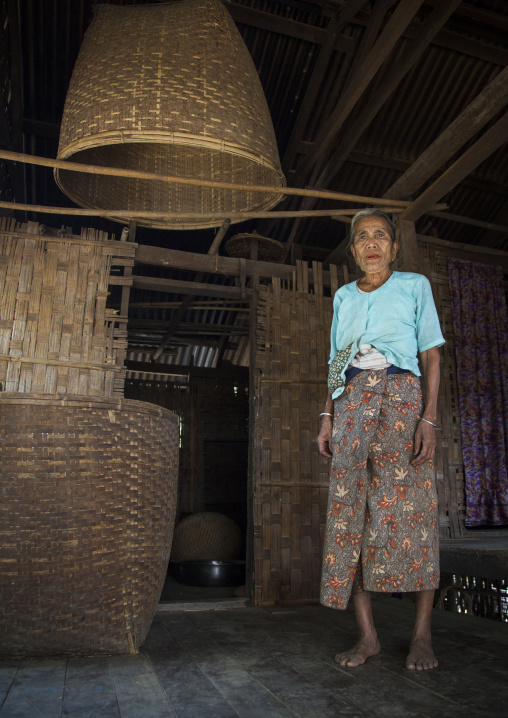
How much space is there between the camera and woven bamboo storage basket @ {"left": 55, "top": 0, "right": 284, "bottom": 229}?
2.29 meters

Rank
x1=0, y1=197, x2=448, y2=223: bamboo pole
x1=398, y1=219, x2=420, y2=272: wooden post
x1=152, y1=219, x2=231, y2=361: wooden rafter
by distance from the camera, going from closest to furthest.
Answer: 1. x1=0, y1=197, x2=448, y2=223: bamboo pole
2. x1=398, y1=219, x2=420, y2=272: wooden post
3. x1=152, y1=219, x2=231, y2=361: wooden rafter

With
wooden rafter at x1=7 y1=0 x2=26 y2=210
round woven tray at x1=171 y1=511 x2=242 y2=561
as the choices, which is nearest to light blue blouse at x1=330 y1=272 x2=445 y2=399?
wooden rafter at x1=7 y1=0 x2=26 y2=210

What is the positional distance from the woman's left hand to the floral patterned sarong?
0.03m

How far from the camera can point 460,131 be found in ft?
10.1

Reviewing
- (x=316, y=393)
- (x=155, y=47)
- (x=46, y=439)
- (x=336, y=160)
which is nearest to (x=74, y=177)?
(x=155, y=47)

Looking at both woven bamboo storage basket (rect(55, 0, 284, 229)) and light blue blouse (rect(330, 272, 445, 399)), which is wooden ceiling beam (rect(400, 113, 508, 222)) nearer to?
woven bamboo storage basket (rect(55, 0, 284, 229))

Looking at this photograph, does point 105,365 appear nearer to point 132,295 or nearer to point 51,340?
point 51,340

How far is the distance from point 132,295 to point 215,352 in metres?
1.76

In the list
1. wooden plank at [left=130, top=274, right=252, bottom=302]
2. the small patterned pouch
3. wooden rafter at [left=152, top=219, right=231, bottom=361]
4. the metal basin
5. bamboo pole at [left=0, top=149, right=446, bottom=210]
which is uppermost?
wooden rafter at [left=152, top=219, right=231, bottom=361]

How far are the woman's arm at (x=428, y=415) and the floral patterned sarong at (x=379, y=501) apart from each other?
0.03 m

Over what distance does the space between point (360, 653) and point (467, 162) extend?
2.46 m

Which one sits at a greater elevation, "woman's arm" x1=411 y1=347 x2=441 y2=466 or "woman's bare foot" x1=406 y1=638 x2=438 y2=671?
"woman's arm" x1=411 y1=347 x2=441 y2=466

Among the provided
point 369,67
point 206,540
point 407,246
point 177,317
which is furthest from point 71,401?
point 177,317

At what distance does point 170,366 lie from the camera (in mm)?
6898
